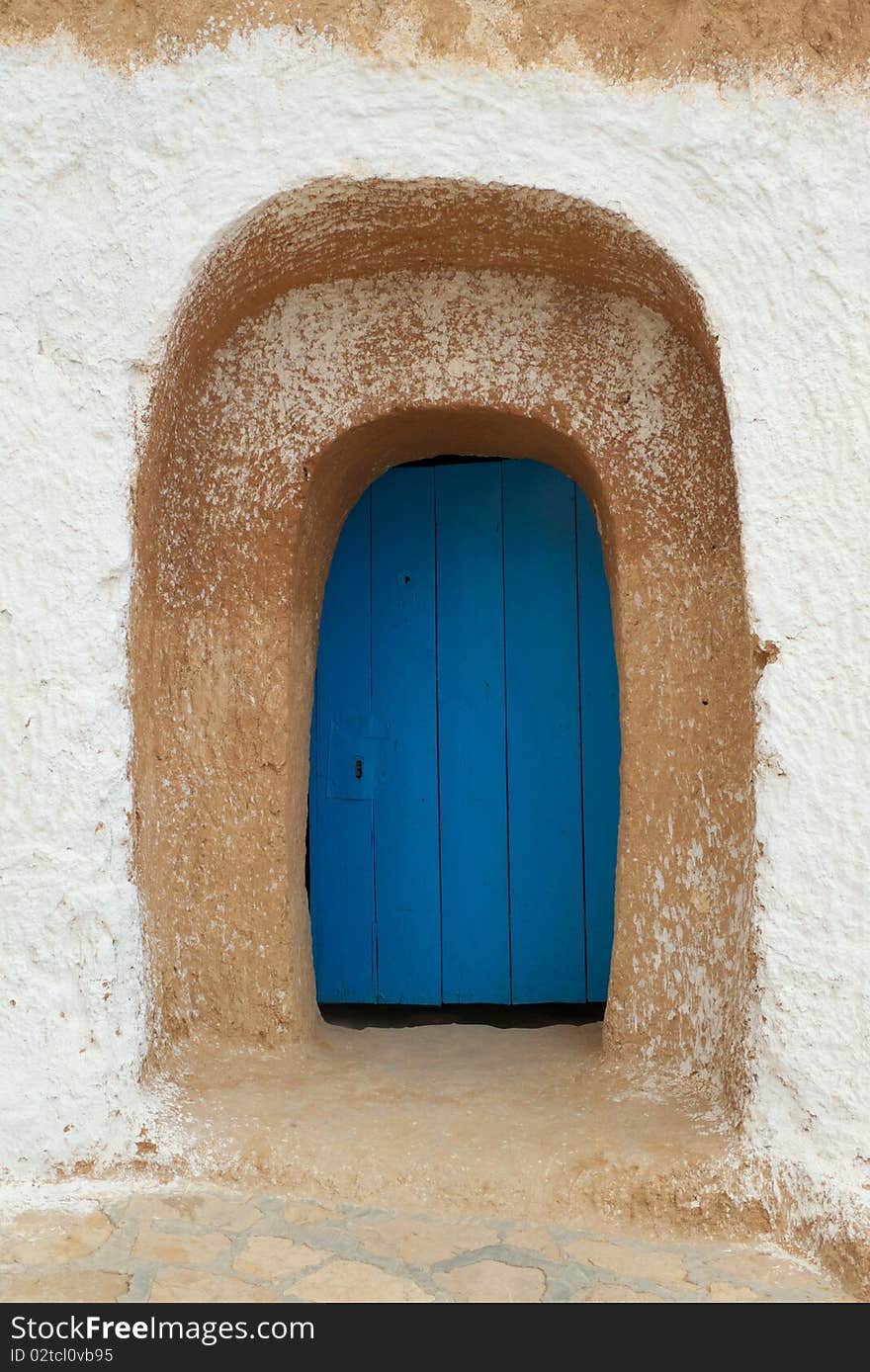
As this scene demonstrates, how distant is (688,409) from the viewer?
103 inches

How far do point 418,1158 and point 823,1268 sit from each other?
2.53ft

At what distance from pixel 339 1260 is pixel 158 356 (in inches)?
69.3

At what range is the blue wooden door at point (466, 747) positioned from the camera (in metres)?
3.26

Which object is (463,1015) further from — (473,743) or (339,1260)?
(339,1260)

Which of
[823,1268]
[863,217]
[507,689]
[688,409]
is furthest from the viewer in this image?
[507,689]

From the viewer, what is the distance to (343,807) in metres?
3.38

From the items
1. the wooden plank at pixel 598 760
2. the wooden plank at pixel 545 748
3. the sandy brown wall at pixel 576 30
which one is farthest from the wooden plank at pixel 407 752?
the sandy brown wall at pixel 576 30

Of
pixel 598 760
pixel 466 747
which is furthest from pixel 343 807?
pixel 598 760

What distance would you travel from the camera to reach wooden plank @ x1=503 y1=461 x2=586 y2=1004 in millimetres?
3262

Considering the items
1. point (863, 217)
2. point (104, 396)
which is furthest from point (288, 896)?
point (863, 217)

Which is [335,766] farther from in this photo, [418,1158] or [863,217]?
[863,217]

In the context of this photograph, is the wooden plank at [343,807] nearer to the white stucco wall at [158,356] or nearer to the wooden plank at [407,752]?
the wooden plank at [407,752]

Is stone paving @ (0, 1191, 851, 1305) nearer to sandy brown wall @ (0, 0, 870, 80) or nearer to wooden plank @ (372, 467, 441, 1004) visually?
wooden plank @ (372, 467, 441, 1004)

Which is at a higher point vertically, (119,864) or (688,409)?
(688,409)
